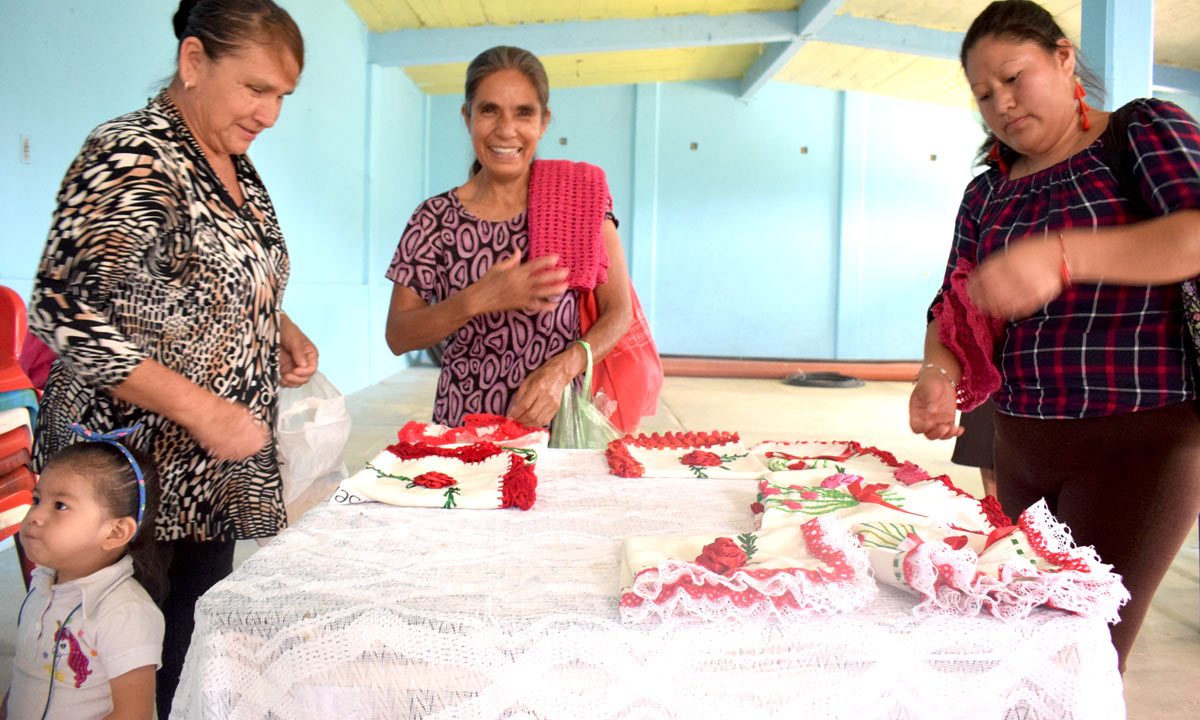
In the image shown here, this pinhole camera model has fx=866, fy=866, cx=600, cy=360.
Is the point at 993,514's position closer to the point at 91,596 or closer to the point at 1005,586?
the point at 1005,586

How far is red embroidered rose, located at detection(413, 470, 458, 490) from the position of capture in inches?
55.9

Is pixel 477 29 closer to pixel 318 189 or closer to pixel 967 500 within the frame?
pixel 318 189

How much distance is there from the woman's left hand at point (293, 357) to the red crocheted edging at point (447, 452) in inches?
14.6

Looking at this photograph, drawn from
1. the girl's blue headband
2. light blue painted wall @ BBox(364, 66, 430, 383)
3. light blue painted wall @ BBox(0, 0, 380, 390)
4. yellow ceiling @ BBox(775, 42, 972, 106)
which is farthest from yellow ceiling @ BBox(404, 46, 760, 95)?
the girl's blue headband

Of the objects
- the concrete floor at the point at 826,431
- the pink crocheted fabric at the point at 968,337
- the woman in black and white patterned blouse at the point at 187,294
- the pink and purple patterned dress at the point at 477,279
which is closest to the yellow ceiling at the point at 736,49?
the concrete floor at the point at 826,431

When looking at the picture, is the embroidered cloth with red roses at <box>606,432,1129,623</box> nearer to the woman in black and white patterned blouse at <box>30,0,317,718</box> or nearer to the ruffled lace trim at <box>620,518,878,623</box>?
the ruffled lace trim at <box>620,518,878,623</box>

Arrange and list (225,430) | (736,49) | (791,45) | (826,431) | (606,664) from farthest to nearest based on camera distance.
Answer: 1. (736,49)
2. (791,45)
3. (826,431)
4. (225,430)
5. (606,664)

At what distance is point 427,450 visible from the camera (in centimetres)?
159

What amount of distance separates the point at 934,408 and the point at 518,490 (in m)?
0.79

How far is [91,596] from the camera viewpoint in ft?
4.85

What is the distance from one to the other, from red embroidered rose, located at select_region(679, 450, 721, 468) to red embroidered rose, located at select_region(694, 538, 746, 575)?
0.58 meters

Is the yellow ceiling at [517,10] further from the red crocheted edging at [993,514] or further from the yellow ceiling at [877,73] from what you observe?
the red crocheted edging at [993,514]

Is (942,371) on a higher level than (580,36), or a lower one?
lower

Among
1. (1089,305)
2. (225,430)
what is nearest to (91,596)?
(225,430)
